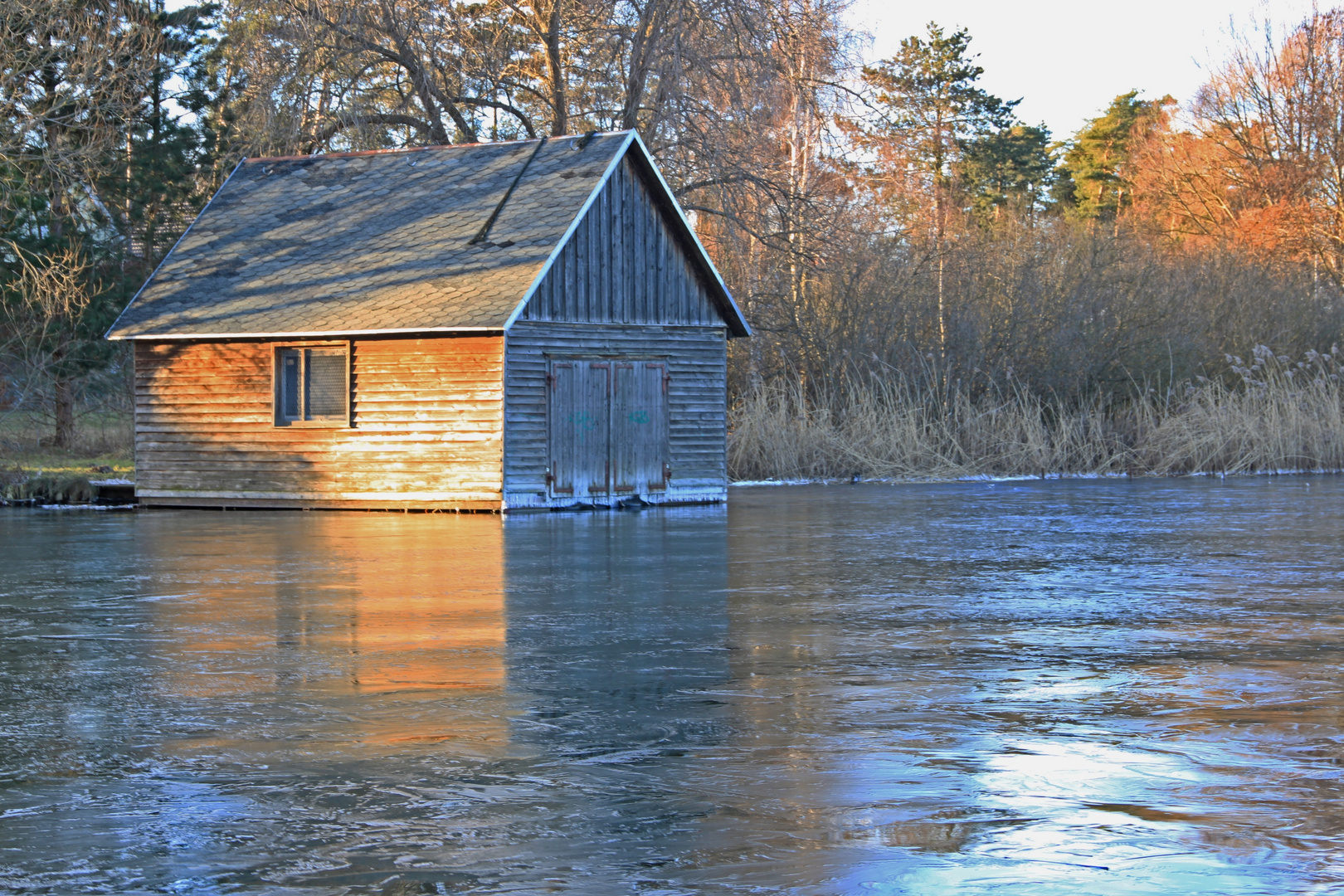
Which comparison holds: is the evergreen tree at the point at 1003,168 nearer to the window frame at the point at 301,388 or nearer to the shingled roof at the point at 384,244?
the shingled roof at the point at 384,244

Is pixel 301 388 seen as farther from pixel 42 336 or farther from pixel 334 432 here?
pixel 42 336

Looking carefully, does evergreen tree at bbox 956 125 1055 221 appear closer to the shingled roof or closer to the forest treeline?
the forest treeline

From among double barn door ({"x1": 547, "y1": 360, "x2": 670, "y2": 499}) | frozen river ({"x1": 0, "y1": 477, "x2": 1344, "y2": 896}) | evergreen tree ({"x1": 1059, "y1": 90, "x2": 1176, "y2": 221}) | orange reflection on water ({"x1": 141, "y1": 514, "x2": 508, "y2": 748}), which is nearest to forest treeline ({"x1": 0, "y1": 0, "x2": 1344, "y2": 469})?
double barn door ({"x1": 547, "y1": 360, "x2": 670, "y2": 499})

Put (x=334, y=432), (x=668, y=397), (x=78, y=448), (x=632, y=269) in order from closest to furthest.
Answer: (x=334, y=432) → (x=632, y=269) → (x=668, y=397) → (x=78, y=448)

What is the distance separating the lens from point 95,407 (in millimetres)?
39812

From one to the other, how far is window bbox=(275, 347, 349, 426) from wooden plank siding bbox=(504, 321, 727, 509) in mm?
2927

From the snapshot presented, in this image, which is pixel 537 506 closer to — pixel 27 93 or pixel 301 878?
pixel 27 93

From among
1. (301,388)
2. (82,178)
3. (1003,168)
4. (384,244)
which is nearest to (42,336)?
(82,178)

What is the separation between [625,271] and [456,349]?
3.10 meters

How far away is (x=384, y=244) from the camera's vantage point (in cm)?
2739

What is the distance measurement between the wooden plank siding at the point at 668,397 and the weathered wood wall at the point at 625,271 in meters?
0.20

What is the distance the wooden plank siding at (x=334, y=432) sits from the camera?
968 inches

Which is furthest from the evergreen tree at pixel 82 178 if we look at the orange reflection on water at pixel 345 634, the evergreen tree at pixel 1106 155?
the evergreen tree at pixel 1106 155

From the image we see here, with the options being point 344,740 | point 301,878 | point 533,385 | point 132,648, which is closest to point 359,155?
point 533,385
